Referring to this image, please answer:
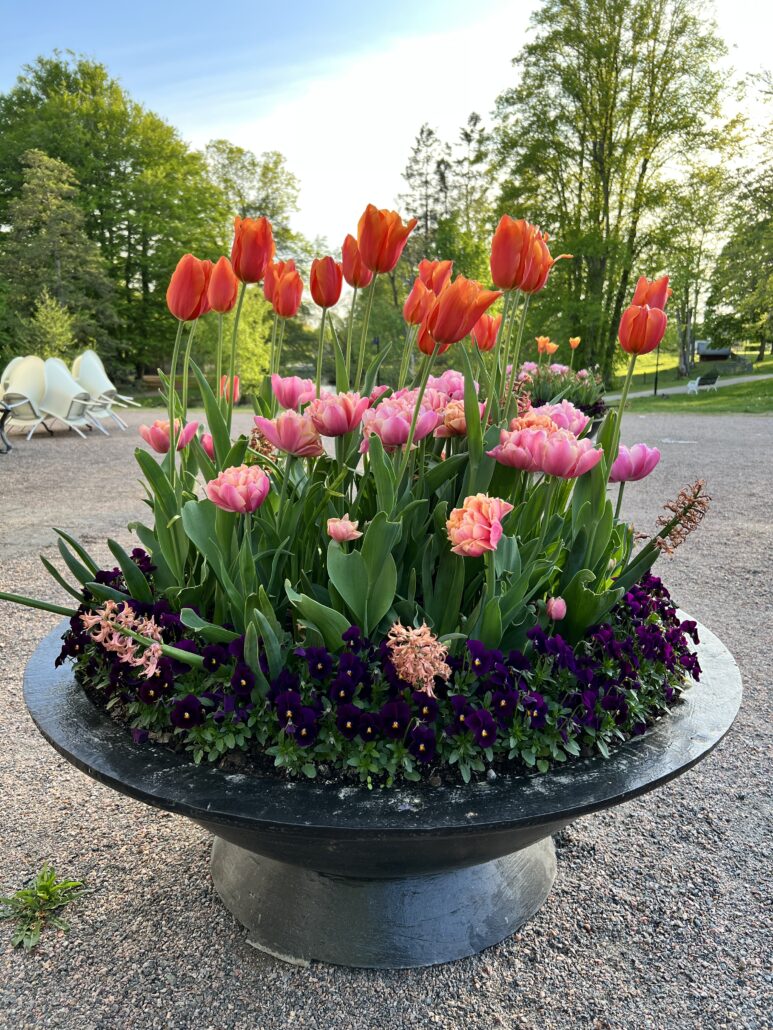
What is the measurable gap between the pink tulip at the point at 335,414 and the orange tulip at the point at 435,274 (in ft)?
0.89

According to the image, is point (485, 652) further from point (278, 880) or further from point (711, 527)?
point (711, 527)

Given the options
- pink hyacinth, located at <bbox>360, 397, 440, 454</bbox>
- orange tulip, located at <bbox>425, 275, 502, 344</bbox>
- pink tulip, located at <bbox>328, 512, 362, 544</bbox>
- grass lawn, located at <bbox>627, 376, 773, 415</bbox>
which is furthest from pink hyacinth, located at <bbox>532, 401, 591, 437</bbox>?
grass lawn, located at <bbox>627, 376, 773, 415</bbox>

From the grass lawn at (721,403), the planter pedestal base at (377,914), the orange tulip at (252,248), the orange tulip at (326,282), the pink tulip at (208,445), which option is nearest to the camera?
the orange tulip at (252,248)

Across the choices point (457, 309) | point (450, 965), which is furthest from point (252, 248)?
point (450, 965)

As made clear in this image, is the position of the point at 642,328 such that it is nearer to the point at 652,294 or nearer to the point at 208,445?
the point at 652,294

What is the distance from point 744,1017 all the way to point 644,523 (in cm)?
460

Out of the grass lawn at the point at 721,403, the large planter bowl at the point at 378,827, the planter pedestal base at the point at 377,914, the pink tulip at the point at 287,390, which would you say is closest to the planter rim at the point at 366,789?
the large planter bowl at the point at 378,827

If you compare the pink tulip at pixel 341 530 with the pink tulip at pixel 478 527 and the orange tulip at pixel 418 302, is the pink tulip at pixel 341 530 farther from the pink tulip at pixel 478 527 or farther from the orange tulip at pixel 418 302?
the orange tulip at pixel 418 302

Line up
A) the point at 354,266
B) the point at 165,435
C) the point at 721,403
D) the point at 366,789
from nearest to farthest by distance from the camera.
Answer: the point at 366,789, the point at 354,266, the point at 165,435, the point at 721,403

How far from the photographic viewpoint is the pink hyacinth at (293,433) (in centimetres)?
136

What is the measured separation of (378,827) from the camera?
122cm

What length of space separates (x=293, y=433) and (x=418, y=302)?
0.34 meters

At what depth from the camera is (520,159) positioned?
2316 cm

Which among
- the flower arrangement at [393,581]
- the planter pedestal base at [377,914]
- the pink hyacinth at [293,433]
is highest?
the pink hyacinth at [293,433]
